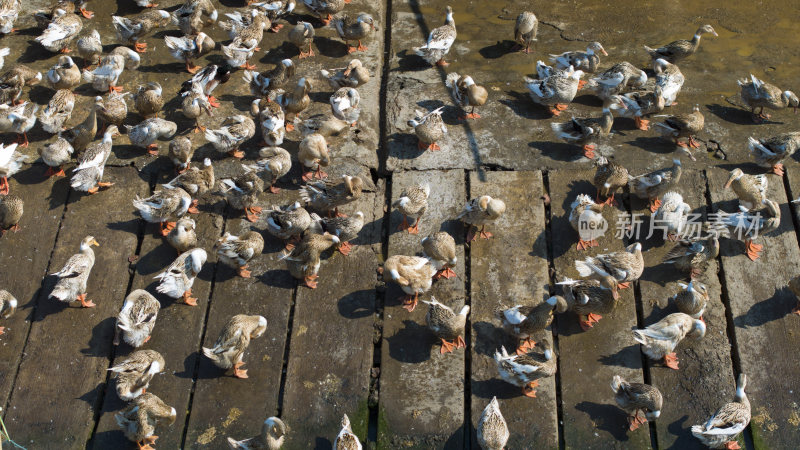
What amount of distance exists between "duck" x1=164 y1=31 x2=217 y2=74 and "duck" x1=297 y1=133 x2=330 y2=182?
3005mm

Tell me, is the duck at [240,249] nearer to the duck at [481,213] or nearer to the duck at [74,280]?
the duck at [74,280]

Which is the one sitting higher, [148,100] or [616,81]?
[616,81]

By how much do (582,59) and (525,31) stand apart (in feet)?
3.62

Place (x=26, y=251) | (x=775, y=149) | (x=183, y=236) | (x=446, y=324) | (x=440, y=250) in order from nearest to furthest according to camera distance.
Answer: (x=446, y=324) → (x=440, y=250) → (x=183, y=236) → (x=26, y=251) → (x=775, y=149)

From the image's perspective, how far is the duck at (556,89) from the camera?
1137 centimetres

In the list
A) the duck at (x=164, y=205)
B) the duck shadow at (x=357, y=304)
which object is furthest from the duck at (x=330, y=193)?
the duck at (x=164, y=205)

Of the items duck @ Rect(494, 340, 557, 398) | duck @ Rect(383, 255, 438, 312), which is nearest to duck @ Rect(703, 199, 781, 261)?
duck @ Rect(494, 340, 557, 398)

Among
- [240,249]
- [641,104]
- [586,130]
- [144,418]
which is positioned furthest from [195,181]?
[641,104]

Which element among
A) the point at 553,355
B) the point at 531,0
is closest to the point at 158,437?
the point at 553,355

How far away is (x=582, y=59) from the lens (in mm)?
12102

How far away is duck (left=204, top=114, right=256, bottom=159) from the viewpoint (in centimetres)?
1095

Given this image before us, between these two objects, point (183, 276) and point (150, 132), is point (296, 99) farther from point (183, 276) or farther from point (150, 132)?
point (183, 276)

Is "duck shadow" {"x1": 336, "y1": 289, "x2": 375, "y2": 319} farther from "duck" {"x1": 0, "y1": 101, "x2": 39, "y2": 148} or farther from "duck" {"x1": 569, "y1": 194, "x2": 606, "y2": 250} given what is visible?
"duck" {"x1": 0, "y1": 101, "x2": 39, "y2": 148}

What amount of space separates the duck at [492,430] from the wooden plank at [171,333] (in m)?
3.39
